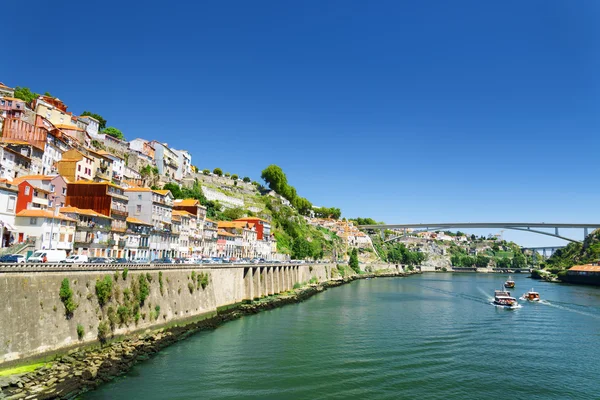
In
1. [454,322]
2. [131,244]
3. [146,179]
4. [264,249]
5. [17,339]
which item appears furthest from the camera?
[264,249]

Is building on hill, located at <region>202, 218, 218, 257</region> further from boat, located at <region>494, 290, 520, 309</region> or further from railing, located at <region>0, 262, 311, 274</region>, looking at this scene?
boat, located at <region>494, 290, 520, 309</region>

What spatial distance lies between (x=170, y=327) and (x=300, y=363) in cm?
1147

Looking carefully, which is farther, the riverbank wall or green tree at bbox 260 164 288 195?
green tree at bbox 260 164 288 195

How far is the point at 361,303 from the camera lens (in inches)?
2212

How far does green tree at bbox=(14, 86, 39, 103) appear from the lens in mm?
63531

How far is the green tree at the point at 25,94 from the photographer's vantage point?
208 feet

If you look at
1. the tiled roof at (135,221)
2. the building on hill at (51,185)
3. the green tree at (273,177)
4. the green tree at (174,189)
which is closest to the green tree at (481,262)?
the green tree at (273,177)

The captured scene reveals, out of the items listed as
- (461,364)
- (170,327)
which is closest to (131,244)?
(170,327)

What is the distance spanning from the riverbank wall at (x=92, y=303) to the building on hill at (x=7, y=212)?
10.7 m

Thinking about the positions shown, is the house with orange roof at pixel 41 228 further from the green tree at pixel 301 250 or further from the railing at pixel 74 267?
the green tree at pixel 301 250

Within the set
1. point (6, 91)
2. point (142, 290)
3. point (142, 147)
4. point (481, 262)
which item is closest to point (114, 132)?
point (142, 147)

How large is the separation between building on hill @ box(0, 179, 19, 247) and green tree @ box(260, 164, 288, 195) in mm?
99881

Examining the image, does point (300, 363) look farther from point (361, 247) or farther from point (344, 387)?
point (361, 247)

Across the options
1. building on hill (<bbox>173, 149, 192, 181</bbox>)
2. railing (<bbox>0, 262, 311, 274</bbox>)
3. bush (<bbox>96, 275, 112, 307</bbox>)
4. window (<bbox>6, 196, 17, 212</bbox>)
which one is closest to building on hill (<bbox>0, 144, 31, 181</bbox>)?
window (<bbox>6, 196, 17, 212</bbox>)
